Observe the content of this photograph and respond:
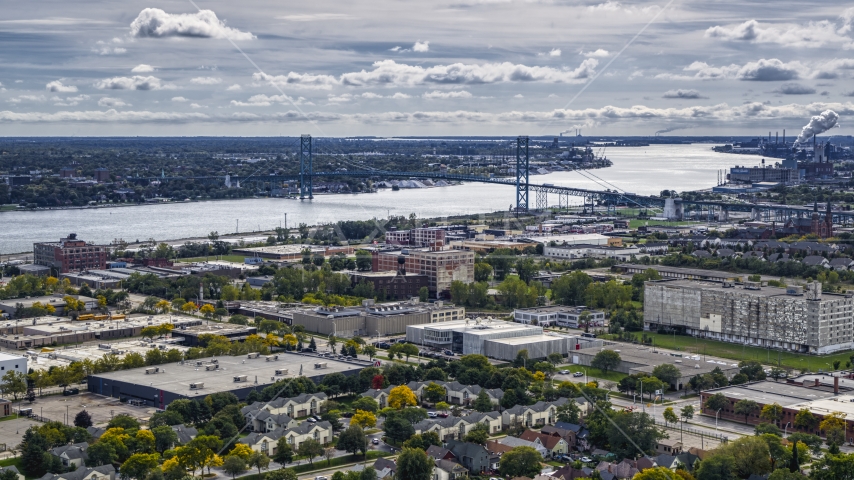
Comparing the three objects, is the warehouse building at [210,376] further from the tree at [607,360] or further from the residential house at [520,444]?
the residential house at [520,444]

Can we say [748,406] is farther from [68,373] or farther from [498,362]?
[68,373]

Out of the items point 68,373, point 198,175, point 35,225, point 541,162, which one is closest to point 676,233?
point 35,225

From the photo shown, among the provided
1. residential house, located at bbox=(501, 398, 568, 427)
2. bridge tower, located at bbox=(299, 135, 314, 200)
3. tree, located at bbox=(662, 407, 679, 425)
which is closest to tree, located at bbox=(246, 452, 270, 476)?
residential house, located at bbox=(501, 398, 568, 427)

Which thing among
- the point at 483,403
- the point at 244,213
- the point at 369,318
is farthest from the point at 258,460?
the point at 244,213

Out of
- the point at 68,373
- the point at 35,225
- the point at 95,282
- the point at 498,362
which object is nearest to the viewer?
the point at 68,373

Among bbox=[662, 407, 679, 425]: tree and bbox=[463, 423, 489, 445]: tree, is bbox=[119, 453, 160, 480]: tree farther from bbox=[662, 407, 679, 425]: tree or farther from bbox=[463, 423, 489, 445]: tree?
bbox=[662, 407, 679, 425]: tree

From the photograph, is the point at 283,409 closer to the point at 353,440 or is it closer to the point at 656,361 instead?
the point at 353,440
